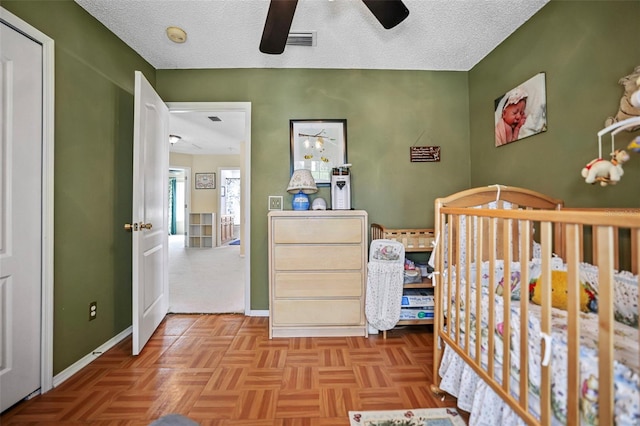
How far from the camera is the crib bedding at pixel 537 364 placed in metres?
0.68

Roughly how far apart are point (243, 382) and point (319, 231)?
109 centimetres

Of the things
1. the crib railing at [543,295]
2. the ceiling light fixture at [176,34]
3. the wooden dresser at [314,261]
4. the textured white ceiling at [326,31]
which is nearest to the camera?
the crib railing at [543,295]

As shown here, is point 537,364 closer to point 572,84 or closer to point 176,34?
point 572,84

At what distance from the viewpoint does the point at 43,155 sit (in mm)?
1482

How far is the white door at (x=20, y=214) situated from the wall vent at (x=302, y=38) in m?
1.49

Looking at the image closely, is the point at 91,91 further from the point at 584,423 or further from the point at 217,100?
the point at 584,423

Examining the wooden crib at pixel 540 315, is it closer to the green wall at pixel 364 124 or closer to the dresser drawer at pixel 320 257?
Answer: the dresser drawer at pixel 320 257

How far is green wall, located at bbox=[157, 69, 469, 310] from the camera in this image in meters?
2.55

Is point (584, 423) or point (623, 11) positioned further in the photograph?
point (623, 11)

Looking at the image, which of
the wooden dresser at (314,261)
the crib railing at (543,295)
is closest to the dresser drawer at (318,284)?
the wooden dresser at (314,261)

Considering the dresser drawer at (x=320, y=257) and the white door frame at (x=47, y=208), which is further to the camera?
the dresser drawer at (x=320, y=257)

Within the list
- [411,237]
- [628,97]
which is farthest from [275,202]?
[628,97]


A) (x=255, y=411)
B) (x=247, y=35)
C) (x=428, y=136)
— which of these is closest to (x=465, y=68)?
(x=428, y=136)

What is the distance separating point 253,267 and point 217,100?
5.28 ft
